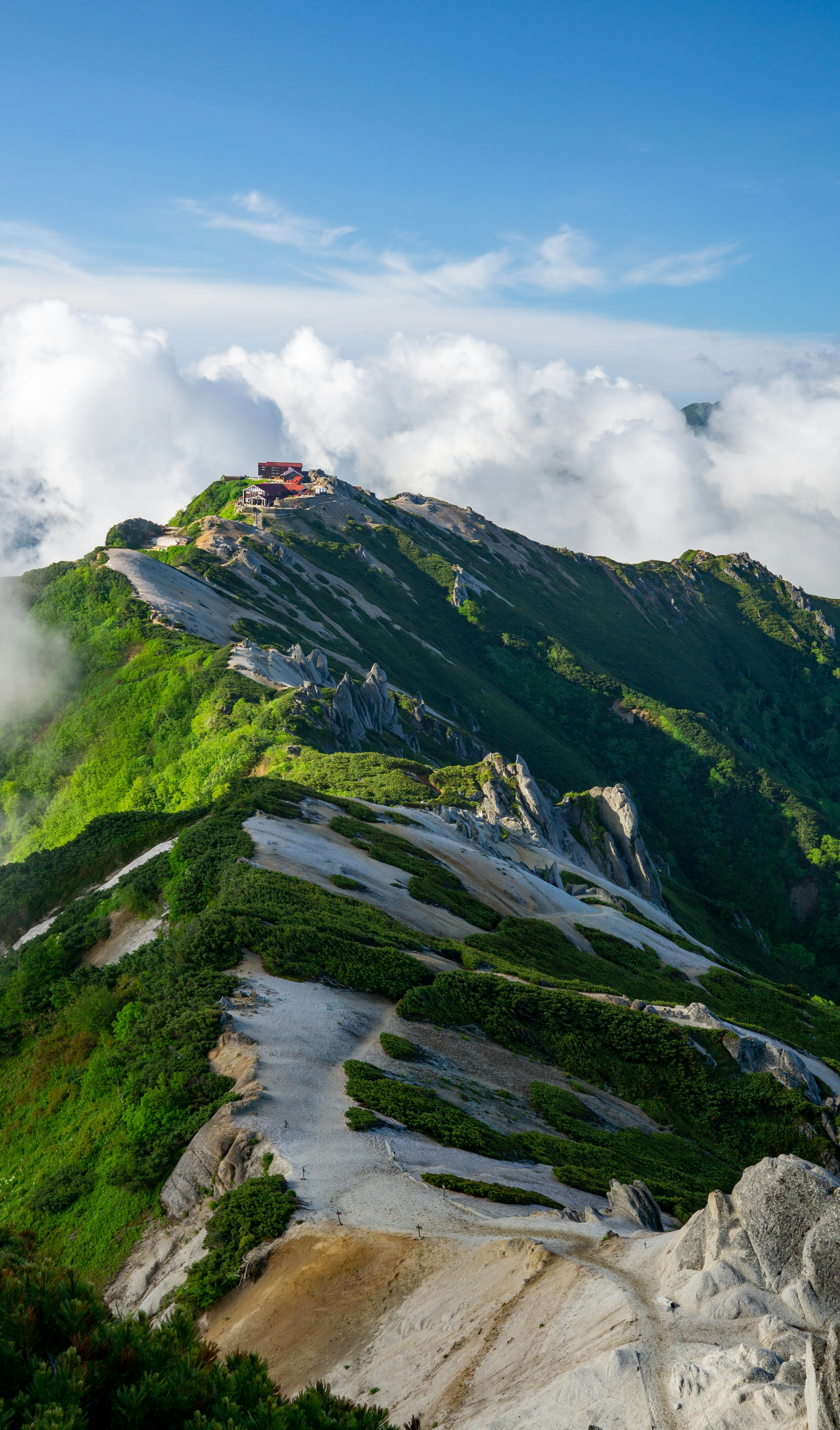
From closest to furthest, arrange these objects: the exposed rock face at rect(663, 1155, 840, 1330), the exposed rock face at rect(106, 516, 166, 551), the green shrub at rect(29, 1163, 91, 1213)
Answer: the exposed rock face at rect(663, 1155, 840, 1330)
the green shrub at rect(29, 1163, 91, 1213)
the exposed rock face at rect(106, 516, 166, 551)

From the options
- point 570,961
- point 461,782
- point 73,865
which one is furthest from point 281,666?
point 570,961

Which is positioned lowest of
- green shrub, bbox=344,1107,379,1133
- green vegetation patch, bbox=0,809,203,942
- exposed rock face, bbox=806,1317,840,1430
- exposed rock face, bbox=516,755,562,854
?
exposed rock face, bbox=516,755,562,854

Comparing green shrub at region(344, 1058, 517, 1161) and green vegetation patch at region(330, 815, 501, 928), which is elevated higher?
green shrub at region(344, 1058, 517, 1161)

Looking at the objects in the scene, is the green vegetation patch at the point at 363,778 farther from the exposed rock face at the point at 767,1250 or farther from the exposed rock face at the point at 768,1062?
the exposed rock face at the point at 767,1250

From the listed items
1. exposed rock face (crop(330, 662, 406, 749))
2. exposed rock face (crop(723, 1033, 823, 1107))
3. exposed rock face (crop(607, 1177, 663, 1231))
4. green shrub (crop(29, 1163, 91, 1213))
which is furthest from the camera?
exposed rock face (crop(330, 662, 406, 749))

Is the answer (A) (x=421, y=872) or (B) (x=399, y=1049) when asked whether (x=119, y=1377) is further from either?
(A) (x=421, y=872)

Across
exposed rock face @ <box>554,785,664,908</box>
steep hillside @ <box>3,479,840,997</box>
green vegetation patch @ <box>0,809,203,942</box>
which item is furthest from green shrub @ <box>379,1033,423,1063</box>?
exposed rock face @ <box>554,785,664,908</box>

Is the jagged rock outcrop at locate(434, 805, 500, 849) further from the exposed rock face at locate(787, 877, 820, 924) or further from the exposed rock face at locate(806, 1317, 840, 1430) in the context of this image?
the exposed rock face at locate(787, 877, 820, 924)
